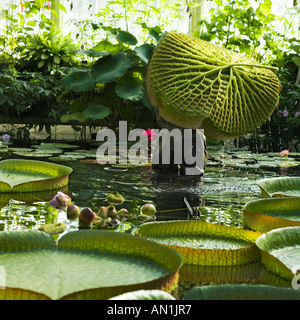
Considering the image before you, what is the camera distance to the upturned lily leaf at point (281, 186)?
1.87 meters

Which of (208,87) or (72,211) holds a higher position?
(208,87)

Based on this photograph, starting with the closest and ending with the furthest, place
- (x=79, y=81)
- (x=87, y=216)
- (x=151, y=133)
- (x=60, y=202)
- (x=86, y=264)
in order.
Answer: (x=86, y=264), (x=87, y=216), (x=60, y=202), (x=151, y=133), (x=79, y=81)

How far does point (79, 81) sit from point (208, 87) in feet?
6.53

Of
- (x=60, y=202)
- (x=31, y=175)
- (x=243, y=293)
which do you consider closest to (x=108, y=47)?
(x=31, y=175)

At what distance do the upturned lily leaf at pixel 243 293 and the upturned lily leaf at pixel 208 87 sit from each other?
5.04 ft

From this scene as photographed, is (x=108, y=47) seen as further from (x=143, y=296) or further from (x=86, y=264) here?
(x=143, y=296)

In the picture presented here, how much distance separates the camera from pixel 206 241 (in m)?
1.21

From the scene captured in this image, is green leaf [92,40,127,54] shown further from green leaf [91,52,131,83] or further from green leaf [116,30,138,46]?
green leaf [91,52,131,83]

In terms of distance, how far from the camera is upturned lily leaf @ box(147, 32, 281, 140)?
7.32 feet

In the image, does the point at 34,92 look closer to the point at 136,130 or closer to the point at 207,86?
the point at 136,130

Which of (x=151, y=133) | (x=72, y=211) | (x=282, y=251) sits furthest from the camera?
(x=151, y=133)

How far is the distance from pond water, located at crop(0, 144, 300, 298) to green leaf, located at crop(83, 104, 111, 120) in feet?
1.36

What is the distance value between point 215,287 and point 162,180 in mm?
1778

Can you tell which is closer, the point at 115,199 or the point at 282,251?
the point at 282,251
